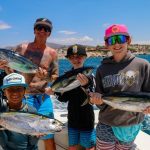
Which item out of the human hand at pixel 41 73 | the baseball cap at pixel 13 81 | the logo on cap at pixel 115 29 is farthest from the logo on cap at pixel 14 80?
the logo on cap at pixel 115 29

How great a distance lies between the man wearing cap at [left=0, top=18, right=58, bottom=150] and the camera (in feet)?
16.2

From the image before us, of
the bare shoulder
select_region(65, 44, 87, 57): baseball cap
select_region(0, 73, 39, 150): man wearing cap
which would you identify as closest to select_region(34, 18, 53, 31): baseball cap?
the bare shoulder

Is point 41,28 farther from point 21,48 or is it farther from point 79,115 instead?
point 79,115

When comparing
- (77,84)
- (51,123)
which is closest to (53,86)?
(77,84)

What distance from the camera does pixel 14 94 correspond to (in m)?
3.71

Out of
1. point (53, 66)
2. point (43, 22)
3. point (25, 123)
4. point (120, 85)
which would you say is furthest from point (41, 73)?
point (25, 123)

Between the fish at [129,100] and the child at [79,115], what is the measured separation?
89cm

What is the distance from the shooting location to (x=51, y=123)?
3438mm

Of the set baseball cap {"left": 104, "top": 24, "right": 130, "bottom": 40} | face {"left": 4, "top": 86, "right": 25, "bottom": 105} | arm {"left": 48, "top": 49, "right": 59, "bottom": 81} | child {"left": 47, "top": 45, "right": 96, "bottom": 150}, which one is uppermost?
baseball cap {"left": 104, "top": 24, "right": 130, "bottom": 40}

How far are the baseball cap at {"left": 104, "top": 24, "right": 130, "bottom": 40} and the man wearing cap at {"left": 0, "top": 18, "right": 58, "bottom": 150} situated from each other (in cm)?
119

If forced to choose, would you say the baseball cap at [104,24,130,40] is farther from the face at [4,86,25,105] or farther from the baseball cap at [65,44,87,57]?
the face at [4,86,25,105]

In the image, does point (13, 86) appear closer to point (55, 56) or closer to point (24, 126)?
point (24, 126)

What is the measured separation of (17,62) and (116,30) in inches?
56.2

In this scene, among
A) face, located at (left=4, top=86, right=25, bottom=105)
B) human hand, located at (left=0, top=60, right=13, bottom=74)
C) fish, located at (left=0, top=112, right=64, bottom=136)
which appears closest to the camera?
fish, located at (left=0, top=112, right=64, bottom=136)
